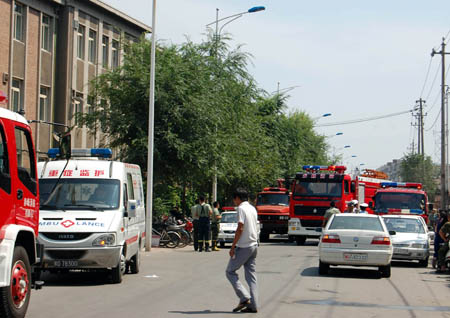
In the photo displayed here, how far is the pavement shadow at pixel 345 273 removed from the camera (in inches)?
717

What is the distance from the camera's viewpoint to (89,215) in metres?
15.0

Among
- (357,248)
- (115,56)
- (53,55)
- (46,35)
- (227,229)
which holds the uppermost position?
(115,56)

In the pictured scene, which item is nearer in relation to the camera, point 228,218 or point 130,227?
point 130,227

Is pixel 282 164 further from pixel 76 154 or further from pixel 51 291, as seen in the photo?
pixel 51 291

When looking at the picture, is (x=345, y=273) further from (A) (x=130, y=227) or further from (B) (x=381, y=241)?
(A) (x=130, y=227)

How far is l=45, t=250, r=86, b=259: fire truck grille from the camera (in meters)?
14.5

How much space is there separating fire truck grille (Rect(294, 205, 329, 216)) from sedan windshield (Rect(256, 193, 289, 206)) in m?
4.60

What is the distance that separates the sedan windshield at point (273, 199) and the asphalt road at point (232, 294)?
1651 centimetres

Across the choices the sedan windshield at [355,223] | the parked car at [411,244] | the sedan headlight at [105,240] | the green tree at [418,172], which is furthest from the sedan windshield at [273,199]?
the green tree at [418,172]

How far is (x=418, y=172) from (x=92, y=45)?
7019cm

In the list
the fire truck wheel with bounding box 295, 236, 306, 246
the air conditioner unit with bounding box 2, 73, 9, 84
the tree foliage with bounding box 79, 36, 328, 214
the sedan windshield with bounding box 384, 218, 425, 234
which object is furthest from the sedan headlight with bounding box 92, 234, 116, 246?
the air conditioner unit with bounding box 2, 73, 9, 84

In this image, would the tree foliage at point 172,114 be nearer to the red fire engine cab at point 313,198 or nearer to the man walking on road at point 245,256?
the red fire engine cab at point 313,198

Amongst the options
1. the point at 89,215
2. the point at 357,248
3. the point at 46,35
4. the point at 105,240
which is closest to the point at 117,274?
the point at 105,240

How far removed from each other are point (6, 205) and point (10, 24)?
24.7 m
